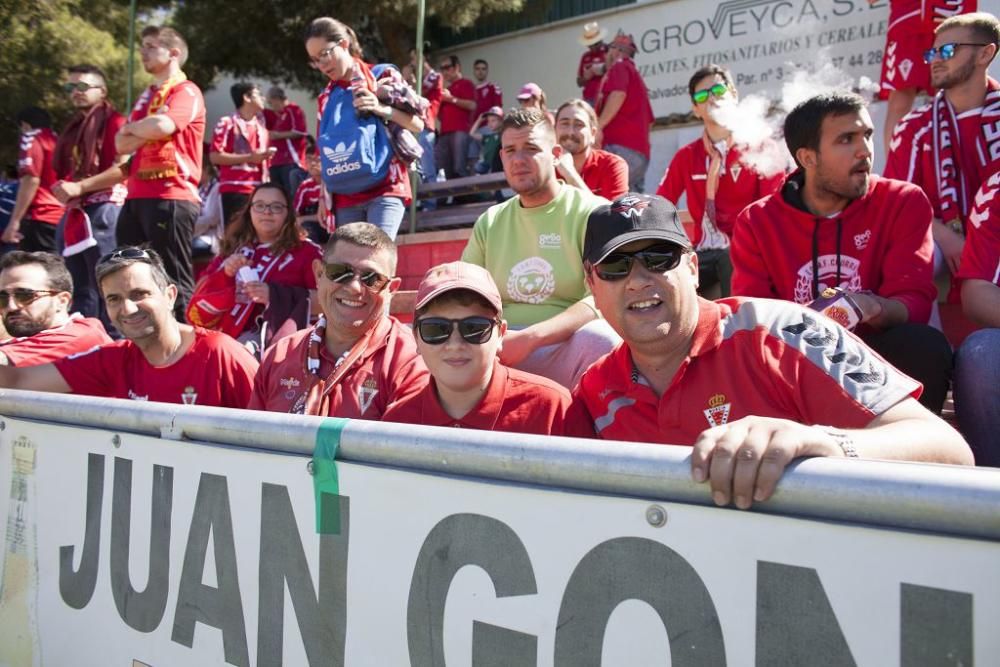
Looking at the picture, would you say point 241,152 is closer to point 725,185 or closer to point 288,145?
point 288,145

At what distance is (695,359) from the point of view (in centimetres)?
237

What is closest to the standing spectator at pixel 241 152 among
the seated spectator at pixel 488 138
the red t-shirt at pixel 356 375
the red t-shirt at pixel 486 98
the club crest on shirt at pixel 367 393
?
the seated spectator at pixel 488 138

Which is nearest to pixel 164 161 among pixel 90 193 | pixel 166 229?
pixel 166 229

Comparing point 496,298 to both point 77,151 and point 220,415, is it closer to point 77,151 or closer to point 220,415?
point 220,415

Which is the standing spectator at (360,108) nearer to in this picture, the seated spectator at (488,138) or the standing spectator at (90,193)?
the standing spectator at (90,193)

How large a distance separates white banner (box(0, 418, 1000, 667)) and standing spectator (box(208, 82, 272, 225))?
644cm

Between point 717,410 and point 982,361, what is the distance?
34.5 inches

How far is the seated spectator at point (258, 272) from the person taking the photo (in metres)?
5.12

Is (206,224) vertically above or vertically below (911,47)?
below

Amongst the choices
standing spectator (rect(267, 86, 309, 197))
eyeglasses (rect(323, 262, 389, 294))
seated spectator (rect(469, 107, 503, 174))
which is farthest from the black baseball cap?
standing spectator (rect(267, 86, 309, 197))

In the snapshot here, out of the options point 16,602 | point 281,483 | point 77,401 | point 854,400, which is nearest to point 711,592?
point 854,400

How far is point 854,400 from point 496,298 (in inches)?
42.4

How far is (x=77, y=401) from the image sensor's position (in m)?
2.44

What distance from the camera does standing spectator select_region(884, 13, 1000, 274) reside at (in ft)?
12.5
